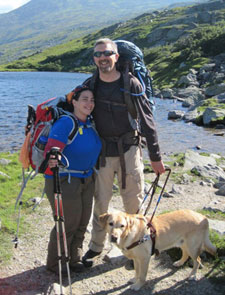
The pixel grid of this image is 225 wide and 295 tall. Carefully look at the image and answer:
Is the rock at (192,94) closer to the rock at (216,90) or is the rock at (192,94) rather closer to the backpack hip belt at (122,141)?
the rock at (216,90)

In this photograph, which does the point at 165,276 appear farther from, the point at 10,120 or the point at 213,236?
the point at 10,120

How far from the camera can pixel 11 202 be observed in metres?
8.78

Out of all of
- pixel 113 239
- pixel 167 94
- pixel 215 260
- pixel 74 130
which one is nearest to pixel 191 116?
pixel 167 94

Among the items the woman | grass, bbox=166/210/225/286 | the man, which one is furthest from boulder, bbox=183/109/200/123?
the woman

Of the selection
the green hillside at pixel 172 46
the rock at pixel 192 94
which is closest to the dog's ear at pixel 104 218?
the rock at pixel 192 94

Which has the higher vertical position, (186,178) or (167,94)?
(186,178)

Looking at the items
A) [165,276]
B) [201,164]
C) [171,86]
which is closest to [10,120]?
[201,164]

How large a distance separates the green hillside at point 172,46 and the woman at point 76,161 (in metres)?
50.4

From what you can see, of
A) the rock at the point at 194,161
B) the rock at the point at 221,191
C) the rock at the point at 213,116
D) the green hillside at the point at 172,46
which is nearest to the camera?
the rock at the point at 221,191

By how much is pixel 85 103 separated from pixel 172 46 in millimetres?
102369

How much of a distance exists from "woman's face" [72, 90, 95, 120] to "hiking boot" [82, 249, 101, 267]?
2.73 m

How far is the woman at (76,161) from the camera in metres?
4.80

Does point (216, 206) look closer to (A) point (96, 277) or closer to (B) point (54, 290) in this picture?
(A) point (96, 277)

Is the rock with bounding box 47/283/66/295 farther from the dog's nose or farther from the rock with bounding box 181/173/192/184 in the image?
the rock with bounding box 181/173/192/184
